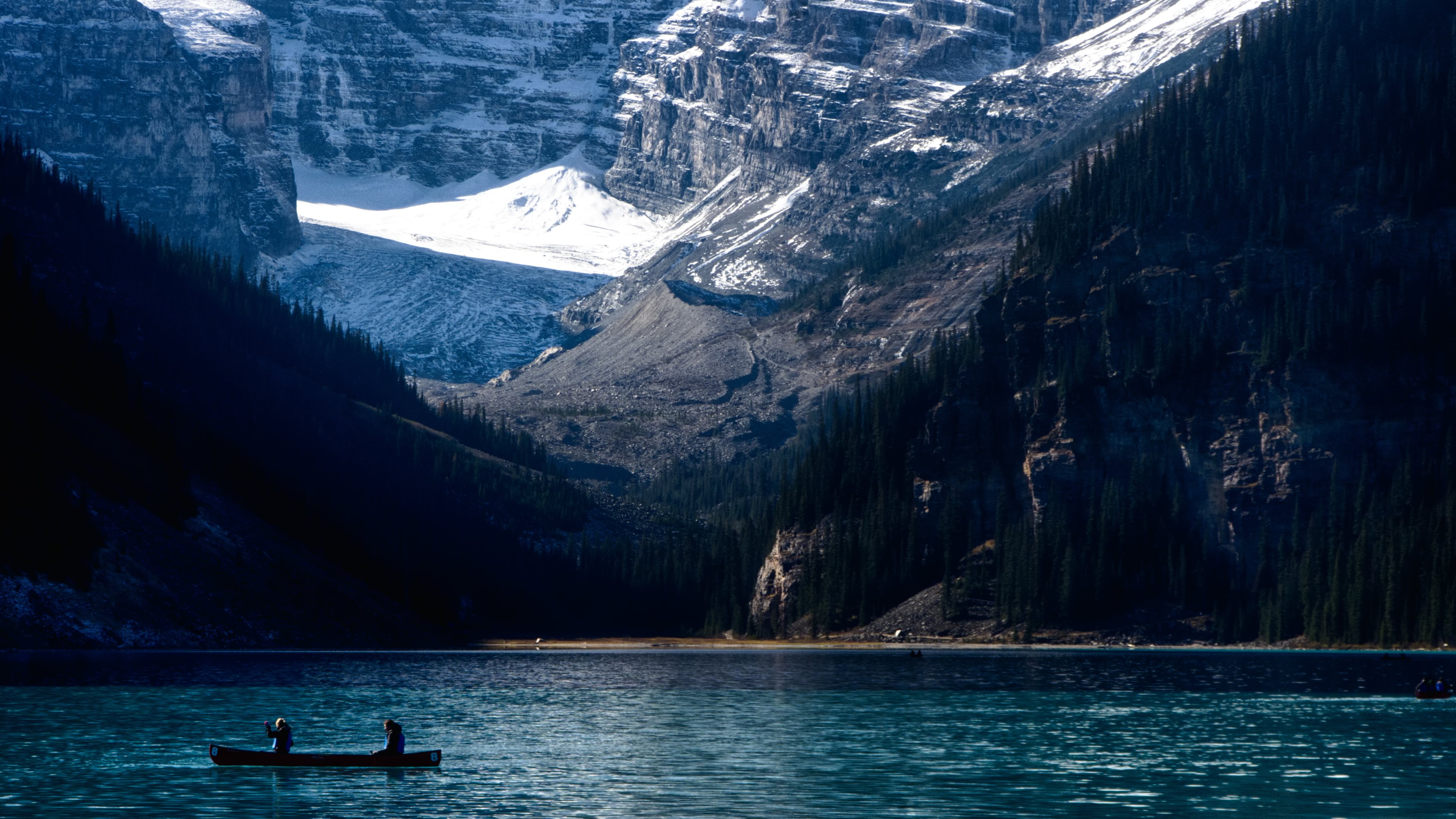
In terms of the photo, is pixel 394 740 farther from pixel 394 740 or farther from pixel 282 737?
pixel 282 737

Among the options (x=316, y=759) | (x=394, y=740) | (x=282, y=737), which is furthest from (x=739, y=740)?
(x=282, y=737)

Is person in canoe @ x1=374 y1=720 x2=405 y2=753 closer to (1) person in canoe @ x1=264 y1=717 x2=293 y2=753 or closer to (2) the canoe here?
(2) the canoe

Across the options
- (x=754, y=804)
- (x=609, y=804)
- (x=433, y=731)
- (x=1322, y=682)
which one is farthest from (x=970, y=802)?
(x=1322, y=682)

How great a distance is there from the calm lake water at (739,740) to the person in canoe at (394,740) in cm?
139

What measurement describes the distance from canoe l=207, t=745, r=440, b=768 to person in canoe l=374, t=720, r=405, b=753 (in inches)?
11.7

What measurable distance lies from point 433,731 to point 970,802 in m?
44.7

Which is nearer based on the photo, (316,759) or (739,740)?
(316,759)

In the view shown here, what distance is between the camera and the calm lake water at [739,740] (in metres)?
86.3

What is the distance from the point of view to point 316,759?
318 feet

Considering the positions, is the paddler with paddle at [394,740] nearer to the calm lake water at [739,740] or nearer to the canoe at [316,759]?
the canoe at [316,759]

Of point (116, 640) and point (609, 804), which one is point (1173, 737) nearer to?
point (609, 804)

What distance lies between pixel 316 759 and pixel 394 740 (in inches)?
168

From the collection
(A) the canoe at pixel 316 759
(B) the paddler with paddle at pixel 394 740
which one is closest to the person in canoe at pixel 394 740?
(B) the paddler with paddle at pixel 394 740

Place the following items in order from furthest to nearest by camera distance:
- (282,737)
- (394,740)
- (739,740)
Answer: (739,740) → (394,740) → (282,737)
